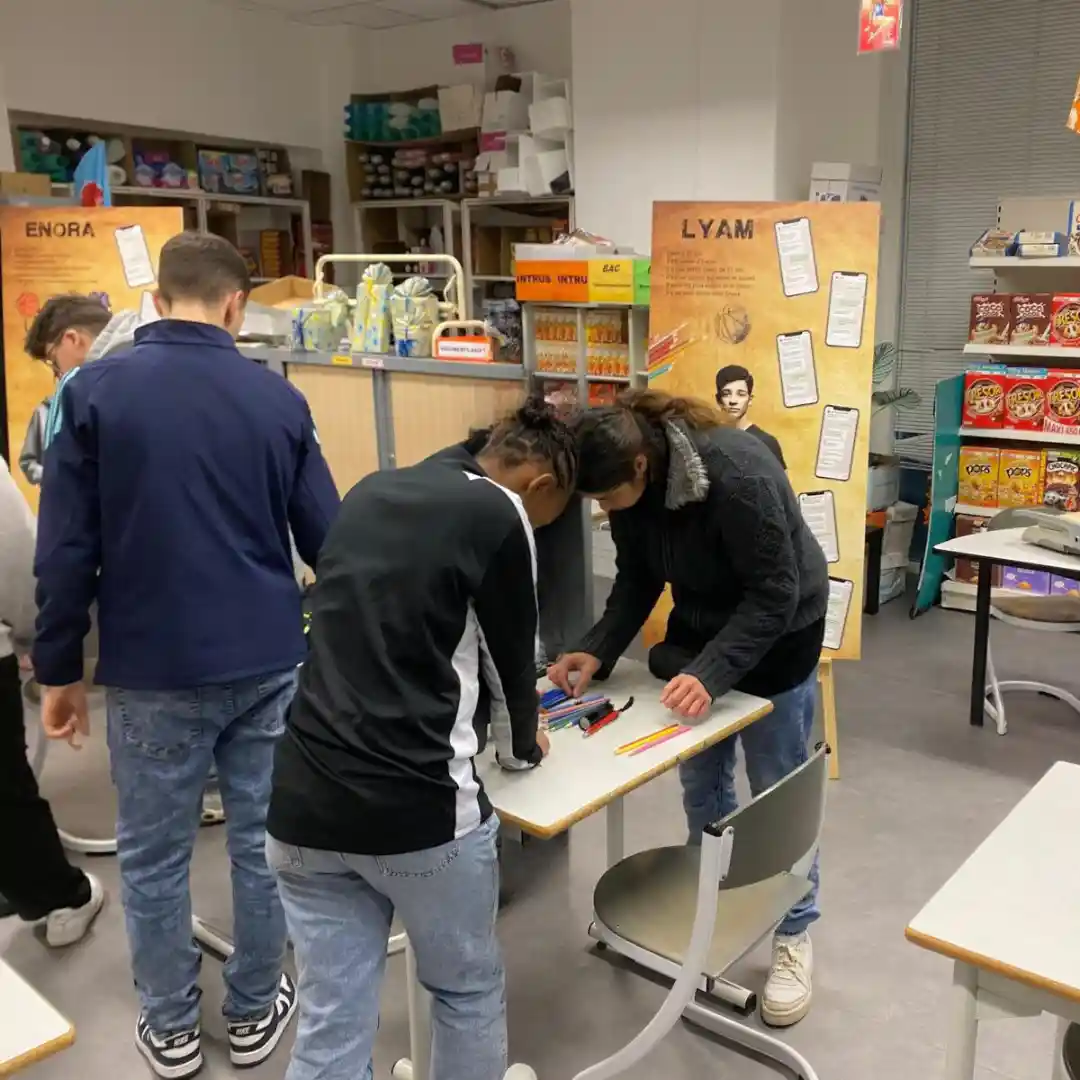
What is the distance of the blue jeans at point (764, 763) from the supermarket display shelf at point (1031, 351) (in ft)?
11.0

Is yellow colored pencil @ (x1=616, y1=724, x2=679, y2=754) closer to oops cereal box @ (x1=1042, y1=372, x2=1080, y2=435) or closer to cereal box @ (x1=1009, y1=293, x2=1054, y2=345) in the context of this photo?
oops cereal box @ (x1=1042, y1=372, x2=1080, y2=435)

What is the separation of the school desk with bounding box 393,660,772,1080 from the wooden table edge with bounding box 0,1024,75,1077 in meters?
0.71

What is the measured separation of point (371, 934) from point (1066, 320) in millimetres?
4539

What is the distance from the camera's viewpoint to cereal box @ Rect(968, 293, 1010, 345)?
5.14m

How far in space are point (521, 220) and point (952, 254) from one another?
2.82 m

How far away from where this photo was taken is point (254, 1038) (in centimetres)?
227

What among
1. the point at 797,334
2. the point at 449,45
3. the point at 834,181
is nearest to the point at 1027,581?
the point at 834,181

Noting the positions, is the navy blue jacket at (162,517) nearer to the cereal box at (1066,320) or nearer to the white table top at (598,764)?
the white table top at (598,764)

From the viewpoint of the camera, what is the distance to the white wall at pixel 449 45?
22.7 ft

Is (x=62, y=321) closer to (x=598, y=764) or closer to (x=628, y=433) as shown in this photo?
(x=628, y=433)

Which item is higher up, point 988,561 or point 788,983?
point 988,561

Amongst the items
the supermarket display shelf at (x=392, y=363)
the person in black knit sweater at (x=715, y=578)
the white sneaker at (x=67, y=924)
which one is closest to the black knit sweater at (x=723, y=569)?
the person in black knit sweater at (x=715, y=578)

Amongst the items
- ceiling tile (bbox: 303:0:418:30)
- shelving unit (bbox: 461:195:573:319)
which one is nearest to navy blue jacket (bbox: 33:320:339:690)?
shelving unit (bbox: 461:195:573:319)

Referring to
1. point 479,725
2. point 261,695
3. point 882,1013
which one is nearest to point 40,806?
point 261,695
